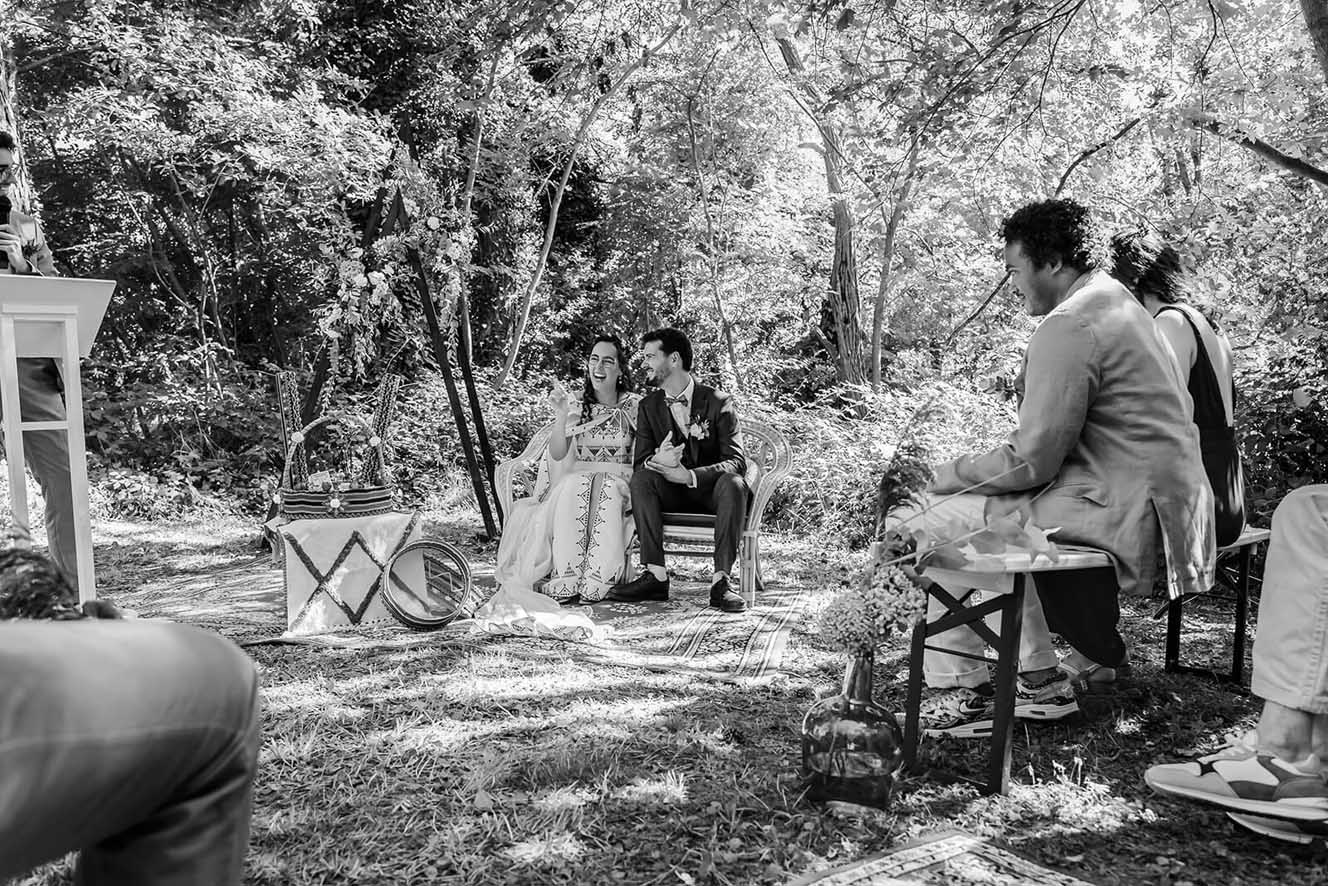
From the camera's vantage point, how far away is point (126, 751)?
0.79 meters

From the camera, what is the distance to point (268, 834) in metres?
2.19

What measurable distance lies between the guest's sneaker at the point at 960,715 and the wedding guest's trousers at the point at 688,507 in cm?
184

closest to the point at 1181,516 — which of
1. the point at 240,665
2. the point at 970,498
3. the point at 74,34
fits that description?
the point at 970,498

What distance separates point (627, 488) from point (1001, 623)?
114 inches

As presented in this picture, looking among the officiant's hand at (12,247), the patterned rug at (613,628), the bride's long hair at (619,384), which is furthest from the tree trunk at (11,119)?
the bride's long hair at (619,384)

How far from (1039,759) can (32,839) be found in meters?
2.57

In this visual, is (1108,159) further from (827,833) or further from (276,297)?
(276,297)

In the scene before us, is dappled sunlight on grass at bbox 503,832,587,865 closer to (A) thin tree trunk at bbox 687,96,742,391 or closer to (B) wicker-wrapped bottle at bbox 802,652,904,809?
(B) wicker-wrapped bottle at bbox 802,652,904,809

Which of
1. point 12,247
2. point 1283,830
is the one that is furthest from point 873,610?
point 12,247

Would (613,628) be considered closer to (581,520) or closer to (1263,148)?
(581,520)

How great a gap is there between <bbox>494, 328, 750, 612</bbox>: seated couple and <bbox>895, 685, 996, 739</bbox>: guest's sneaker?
68.5 inches

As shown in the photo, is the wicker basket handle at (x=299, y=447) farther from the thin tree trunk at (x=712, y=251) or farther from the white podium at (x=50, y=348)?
the thin tree trunk at (x=712, y=251)

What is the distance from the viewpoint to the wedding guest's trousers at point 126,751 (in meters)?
0.75

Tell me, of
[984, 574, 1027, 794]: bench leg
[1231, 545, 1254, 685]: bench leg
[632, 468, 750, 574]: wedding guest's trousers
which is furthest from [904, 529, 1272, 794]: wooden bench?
[632, 468, 750, 574]: wedding guest's trousers
